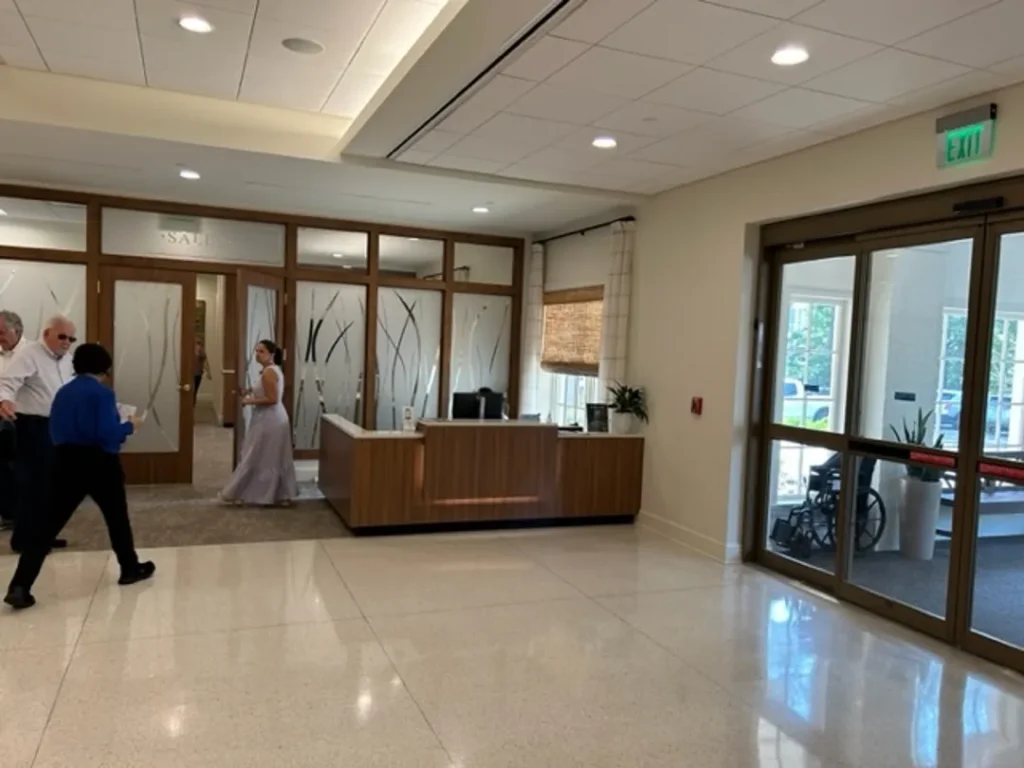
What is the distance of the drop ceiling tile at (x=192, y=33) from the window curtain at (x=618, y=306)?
348 cm

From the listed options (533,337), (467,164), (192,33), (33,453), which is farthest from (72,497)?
(533,337)

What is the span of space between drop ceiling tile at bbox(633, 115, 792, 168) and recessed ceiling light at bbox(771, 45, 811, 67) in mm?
811

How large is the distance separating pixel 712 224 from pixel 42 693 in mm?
4885

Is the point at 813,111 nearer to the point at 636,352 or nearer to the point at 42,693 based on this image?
the point at 636,352

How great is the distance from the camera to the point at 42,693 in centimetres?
304

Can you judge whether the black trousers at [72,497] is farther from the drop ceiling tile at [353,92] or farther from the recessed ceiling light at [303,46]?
the drop ceiling tile at [353,92]

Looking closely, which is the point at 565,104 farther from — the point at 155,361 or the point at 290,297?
the point at 155,361

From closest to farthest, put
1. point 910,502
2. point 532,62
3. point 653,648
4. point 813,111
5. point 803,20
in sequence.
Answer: point 803,20, point 532,62, point 653,648, point 813,111, point 910,502

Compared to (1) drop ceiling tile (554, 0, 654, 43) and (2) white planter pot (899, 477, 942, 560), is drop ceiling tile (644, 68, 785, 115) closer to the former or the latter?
(1) drop ceiling tile (554, 0, 654, 43)

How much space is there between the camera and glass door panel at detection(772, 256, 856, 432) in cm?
493

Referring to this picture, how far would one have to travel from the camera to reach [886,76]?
11.6 ft

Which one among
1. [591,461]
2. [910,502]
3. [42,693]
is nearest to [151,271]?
[591,461]

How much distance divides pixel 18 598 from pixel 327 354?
173 inches

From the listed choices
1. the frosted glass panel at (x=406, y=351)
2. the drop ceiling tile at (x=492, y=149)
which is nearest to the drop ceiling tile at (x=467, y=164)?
the drop ceiling tile at (x=492, y=149)
